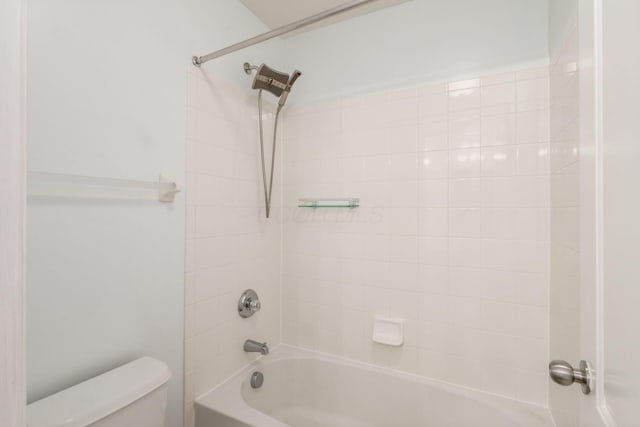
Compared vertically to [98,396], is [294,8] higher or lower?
higher

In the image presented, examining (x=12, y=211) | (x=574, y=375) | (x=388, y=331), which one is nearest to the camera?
(x=12, y=211)

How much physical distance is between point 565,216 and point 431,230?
544 millimetres

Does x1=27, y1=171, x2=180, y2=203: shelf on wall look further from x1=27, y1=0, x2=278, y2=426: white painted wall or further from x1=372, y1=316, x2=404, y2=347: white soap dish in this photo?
x1=372, y1=316, x2=404, y2=347: white soap dish

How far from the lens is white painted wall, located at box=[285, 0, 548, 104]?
4.36 ft

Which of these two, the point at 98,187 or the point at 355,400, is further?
the point at 355,400

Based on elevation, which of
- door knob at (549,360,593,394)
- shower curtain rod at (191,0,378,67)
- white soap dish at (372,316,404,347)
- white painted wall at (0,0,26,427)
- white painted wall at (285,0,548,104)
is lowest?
white soap dish at (372,316,404,347)

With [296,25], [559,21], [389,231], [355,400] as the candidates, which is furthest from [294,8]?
[355,400]

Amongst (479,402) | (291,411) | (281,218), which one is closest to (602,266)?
(479,402)

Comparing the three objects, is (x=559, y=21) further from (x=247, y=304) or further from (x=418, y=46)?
(x=247, y=304)

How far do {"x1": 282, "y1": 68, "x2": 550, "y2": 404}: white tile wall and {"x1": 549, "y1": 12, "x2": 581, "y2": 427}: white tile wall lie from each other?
76mm

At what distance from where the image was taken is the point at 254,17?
1.69 m

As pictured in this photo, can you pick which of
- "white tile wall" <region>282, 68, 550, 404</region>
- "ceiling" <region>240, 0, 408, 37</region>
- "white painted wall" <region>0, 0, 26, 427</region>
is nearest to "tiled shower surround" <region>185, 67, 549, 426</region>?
"white tile wall" <region>282, 68, 550, 404</region>

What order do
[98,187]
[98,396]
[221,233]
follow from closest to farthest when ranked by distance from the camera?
1. [98,396]
2. [98,187]
3. [221,233]

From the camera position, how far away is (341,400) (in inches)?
64.4
